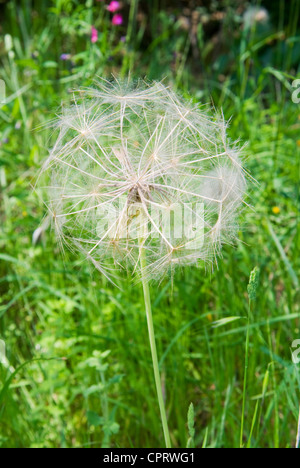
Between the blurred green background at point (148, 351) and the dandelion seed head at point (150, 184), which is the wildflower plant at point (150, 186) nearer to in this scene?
the dandelion seed head at point (150, 184)

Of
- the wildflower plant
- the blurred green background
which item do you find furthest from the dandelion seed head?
the blurred green background

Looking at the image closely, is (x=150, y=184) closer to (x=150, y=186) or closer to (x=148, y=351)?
(x=150, y=186)

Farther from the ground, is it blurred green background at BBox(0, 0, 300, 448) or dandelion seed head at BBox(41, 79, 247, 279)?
dandelion seed head at BBox(41, 79, 247, 279)

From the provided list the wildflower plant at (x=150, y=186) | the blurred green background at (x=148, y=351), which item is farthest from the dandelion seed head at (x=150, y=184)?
the blurred green background at (x=148, y=351)

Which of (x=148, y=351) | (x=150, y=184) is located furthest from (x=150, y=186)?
(x=148, y=351)

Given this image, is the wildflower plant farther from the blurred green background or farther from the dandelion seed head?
the blurred green background

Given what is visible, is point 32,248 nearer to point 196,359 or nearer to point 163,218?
point 196,359

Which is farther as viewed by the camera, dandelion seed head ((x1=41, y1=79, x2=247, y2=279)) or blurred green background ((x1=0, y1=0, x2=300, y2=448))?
blurred green background ((x1=0, y1=0, x2=300, y2=448))

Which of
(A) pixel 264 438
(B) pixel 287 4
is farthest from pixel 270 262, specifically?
(B) pixel 287 4
